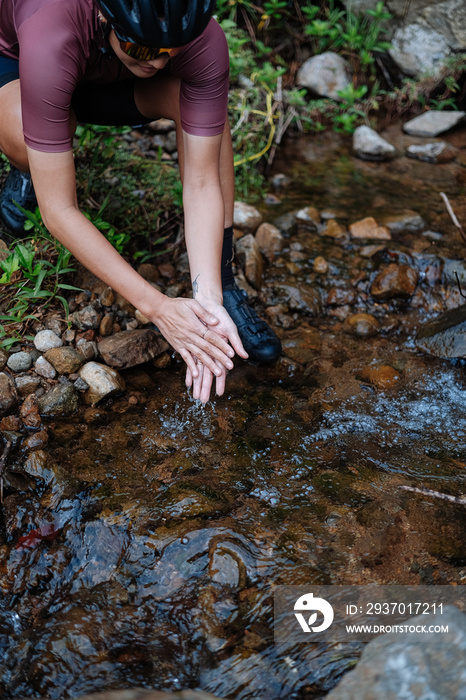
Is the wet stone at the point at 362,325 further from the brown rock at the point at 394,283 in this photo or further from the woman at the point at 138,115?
the woman at the point at 138,115

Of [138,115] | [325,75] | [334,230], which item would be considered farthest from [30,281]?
[325,75]

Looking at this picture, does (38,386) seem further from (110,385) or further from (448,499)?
(448,499)

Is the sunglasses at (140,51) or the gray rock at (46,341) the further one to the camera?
the gray rock at (46,341)

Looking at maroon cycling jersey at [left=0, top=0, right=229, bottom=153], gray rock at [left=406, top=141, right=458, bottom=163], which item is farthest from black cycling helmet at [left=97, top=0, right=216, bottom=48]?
gray rock at [left=406, top=141, right=458, bottom=163]

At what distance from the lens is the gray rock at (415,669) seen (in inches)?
47.8

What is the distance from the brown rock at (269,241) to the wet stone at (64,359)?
1.23 metres

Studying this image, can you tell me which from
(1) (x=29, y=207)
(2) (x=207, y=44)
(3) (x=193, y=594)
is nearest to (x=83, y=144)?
(1) (x=29, y=207)

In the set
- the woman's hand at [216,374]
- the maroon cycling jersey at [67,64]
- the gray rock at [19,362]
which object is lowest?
the gray rock at [19,362]

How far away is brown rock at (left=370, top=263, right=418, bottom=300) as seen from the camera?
2.76m

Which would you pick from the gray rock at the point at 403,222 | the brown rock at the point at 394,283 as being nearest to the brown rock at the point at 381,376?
the brown rock at the point at 394,283

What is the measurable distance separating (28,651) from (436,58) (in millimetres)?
4657

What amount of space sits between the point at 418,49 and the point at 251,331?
3289 millimetres

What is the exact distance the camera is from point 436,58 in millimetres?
4266

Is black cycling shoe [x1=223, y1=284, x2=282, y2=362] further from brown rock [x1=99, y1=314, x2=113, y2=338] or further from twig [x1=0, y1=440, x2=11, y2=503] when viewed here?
twig [x1=0, y1=440, x2=11, y2=503]
